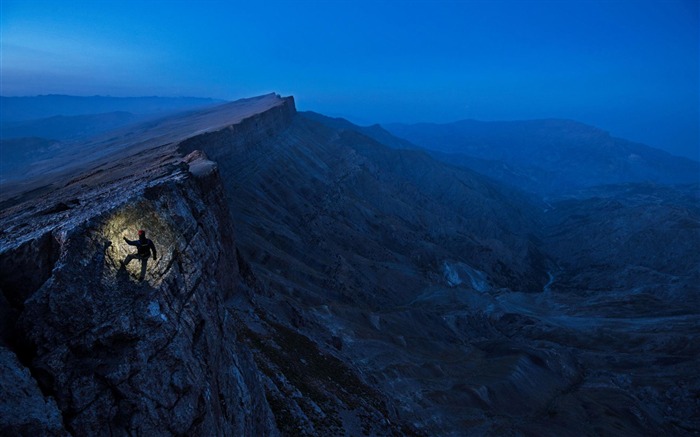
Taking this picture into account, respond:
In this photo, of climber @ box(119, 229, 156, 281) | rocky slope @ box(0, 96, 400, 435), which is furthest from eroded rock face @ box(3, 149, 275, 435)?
climber @ box(119, 229, 156, 281)

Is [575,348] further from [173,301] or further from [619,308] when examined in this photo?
[173,301]

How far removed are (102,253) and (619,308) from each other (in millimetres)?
89192

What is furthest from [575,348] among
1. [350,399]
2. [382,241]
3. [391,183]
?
[391,183]

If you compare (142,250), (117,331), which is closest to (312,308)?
(142,250)

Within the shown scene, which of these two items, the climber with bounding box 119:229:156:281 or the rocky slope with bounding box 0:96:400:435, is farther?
the climber with bounding box 119:229:156:281

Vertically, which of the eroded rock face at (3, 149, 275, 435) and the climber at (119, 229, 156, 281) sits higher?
the climber at (119, 229, 156, 281)

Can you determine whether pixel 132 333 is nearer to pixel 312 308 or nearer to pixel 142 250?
pixel 142 250

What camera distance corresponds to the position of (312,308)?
179 ft

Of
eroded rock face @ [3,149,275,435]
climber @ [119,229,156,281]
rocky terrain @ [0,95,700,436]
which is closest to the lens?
eroded rock face @ [3,149,275,435]

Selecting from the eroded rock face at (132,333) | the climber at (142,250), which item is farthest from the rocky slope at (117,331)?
→ the climber at (142,250)

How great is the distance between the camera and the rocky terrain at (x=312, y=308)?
45.0ft

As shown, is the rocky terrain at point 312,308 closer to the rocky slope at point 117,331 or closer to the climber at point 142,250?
the rocky slope at point 117,331

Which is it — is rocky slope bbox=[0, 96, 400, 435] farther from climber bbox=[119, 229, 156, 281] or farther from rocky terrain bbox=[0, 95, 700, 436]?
climber bbox=[119, 229, 156, 281]

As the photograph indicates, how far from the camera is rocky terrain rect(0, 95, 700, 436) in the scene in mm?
13703
